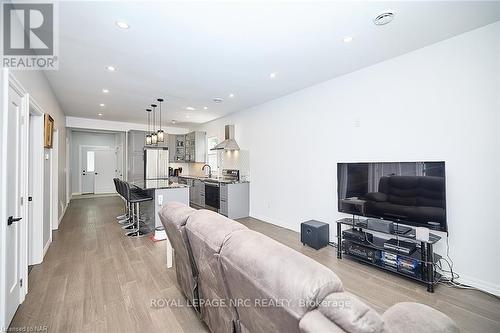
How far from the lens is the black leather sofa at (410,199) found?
2.53 m

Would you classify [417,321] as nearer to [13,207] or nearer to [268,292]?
[268,292]

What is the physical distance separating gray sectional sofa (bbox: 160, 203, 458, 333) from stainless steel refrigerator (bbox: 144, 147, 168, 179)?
→ 22.3 ft

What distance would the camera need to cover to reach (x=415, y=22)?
228cm

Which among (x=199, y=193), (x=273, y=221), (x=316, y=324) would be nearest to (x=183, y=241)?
(x=316, y=324)

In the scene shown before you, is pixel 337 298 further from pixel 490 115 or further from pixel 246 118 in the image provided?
pixel 246 118

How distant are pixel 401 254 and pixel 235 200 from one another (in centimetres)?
363

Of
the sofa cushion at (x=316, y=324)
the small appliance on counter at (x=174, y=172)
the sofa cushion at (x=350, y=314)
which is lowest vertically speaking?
the sofa cushion at (x=316, y=324)

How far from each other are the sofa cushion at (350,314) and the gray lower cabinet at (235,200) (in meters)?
4.70

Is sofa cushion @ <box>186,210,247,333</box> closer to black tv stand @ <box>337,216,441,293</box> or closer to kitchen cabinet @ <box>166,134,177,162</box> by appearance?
black tv stand @ <box>337,216,441,293</box>

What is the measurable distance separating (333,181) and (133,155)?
684cm

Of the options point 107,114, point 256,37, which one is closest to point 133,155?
point 107,114

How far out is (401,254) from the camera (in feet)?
8.64

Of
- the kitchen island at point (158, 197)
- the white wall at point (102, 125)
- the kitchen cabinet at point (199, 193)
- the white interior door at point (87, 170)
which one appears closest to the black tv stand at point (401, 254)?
the kitchen island at point (158, 197)

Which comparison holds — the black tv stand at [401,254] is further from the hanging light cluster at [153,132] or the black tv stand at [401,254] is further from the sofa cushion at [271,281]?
the hanging light cluster at [153,132]
